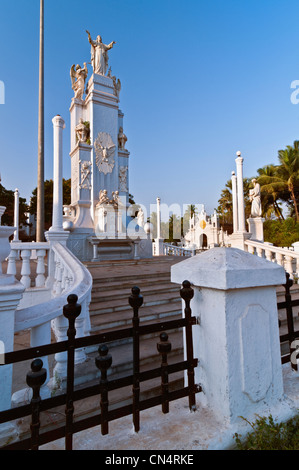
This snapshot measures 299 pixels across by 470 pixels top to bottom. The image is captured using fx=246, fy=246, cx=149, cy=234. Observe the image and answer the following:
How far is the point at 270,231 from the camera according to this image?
25.6m

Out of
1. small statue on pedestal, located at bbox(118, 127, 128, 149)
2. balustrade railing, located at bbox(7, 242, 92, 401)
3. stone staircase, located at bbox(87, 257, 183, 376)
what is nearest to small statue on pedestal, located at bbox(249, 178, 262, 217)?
stone staircase, located at bbox(87, 257, 183, 376)

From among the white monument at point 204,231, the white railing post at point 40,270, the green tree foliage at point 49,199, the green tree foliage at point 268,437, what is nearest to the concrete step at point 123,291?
the white railing post at point 40,270

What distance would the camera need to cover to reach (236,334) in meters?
1.67

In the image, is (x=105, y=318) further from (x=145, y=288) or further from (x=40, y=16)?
(x=40, y=16)

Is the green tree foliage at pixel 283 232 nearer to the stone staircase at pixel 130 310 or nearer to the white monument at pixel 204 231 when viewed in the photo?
the white monument at pixel 204 231

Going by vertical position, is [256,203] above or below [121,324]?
above

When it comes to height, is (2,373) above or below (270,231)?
below

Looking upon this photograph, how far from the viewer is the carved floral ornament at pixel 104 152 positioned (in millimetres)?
12484

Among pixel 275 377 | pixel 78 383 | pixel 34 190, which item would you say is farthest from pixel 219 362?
pixel 34 190

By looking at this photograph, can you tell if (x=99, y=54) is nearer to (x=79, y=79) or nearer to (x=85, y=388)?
(x=79, y=79)

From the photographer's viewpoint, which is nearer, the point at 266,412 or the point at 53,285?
the point at 266,412

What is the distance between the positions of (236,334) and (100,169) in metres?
12.0

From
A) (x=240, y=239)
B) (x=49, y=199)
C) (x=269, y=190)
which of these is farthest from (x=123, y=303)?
(x=269, y=190)
